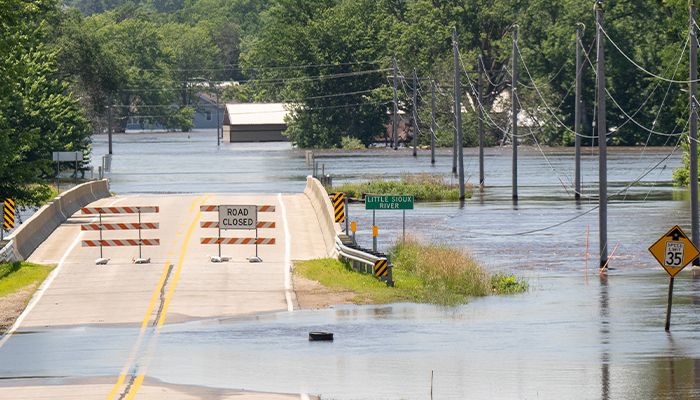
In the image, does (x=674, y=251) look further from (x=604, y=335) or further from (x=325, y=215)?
(x=325, y=215)

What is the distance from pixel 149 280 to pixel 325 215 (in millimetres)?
13537

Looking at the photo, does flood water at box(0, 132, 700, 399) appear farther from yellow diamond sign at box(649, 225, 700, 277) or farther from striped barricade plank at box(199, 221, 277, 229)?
striped barricade plank at box(199, 221, 277, 229)

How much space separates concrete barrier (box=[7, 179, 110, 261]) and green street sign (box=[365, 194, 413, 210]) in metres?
10.1

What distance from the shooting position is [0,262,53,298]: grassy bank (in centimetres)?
3806

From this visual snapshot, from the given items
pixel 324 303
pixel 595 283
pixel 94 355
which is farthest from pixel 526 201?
pixel 94 355

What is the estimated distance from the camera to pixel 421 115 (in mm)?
161000

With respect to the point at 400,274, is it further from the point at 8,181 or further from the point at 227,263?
the point at 8,181

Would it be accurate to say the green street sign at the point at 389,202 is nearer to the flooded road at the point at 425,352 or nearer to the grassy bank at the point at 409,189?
the flooded road at the point at 425,352

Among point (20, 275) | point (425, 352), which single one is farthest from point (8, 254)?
point (425, 352)

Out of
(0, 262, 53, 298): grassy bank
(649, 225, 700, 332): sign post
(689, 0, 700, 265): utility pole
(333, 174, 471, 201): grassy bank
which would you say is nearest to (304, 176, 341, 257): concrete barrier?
(0, 262, 53, 298): grassy bank

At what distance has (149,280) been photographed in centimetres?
3947

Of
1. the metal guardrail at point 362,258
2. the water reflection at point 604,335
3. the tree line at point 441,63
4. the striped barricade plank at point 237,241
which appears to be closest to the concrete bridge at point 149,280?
the striped barricade plank at point 237,241

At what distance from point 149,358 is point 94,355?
1163 mm

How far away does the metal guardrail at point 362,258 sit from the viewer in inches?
1531
